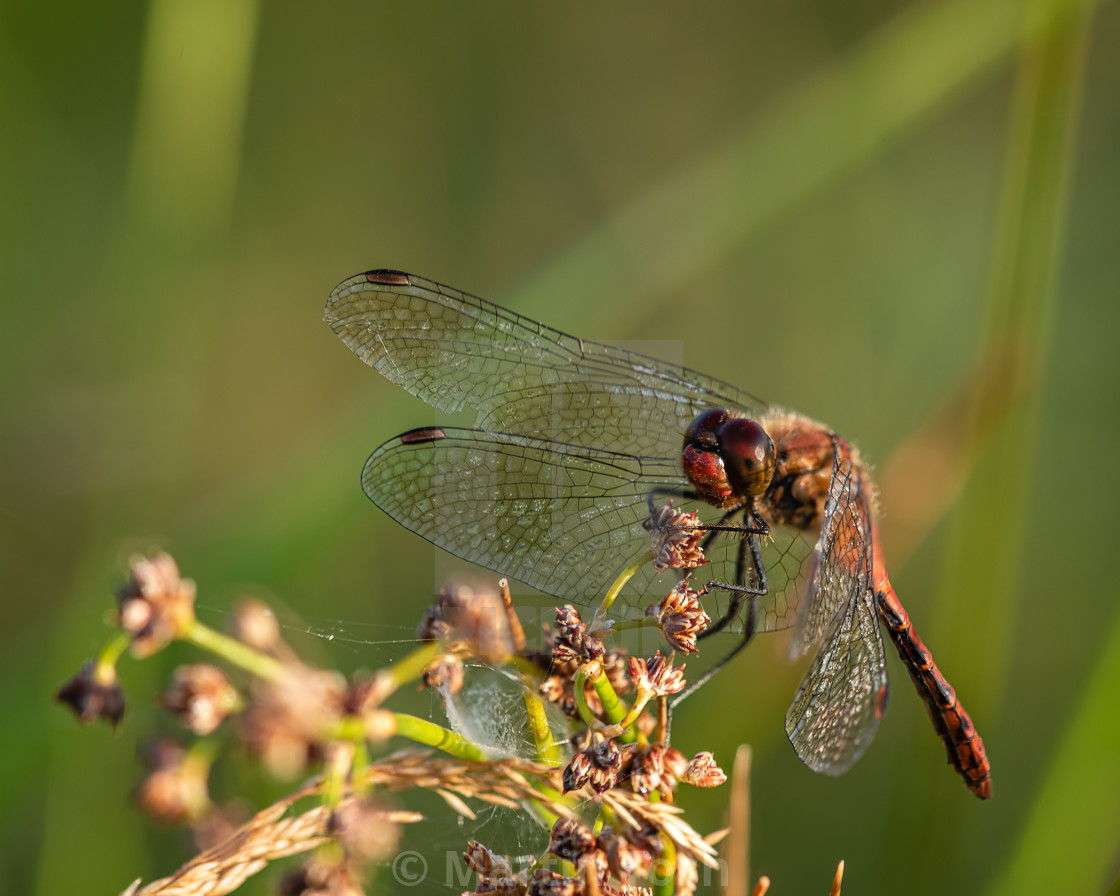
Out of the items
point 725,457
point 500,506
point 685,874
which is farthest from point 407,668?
point 725,457

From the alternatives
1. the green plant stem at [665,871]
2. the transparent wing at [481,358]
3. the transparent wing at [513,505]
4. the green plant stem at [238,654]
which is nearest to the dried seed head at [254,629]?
Result: the green plant stem at [238,654]

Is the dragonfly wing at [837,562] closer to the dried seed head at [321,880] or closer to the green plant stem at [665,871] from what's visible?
the green plant stem at [665,871]

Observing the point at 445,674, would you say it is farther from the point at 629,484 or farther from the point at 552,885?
the point at 629,484

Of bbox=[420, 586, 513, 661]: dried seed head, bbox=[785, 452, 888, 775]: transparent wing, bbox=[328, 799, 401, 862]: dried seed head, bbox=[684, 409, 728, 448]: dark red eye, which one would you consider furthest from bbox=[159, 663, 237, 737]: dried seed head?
bbox=[684, 409, 728, 448]: dark red eye

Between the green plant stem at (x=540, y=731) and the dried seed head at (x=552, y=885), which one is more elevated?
the green plant stem at (x=540, y=731)

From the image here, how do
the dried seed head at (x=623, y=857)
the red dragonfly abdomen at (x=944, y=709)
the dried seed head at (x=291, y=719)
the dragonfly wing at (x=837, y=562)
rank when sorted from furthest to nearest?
the red dragonfly abdomen at (x=944, y=709) → the dragonfly wing at (x=837, y=562) → the dried seed head at (x=623, y=857) → the dried seed head at (x=291, y=719)

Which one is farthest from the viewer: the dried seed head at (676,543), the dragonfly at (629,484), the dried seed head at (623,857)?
the dragonfly at (629,484)
